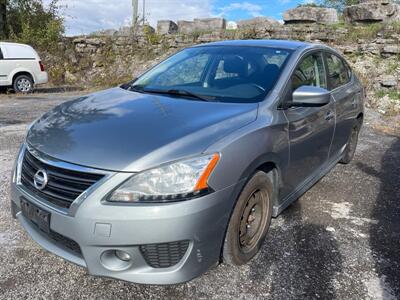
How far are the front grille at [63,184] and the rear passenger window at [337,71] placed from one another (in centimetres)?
296

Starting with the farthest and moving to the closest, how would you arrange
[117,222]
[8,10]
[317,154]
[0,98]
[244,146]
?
1. [8,10]
2. [0,98]
3. [317,154]
4. [244,146]
5. [117,222]

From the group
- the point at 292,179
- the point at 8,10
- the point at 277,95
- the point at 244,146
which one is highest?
the point at 8,10

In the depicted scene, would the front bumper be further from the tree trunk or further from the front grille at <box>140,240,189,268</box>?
the tree trunk

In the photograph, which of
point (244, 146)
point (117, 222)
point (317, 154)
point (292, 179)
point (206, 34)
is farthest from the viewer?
point (206, 34)

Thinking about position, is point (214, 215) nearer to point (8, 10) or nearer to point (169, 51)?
point (169, 51)

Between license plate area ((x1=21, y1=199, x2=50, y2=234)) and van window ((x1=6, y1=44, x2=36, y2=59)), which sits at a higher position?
van window ((x1=6, y1=44, x2=36, y2=59))

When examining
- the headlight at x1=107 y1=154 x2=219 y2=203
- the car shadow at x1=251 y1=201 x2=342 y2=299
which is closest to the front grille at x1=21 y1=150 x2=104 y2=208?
Result: the headlight at x1=107 y1=154 x2=219 y2=203

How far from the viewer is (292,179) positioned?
315 cm

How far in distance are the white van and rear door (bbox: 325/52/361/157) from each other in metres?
10.1

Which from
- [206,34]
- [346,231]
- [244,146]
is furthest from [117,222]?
[206,34]

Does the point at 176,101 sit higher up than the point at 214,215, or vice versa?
the point at 176,101

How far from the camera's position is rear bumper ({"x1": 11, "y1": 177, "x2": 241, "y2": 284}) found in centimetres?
201

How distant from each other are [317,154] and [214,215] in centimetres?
179

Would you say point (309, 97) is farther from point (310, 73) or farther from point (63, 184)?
point (63, 184)
